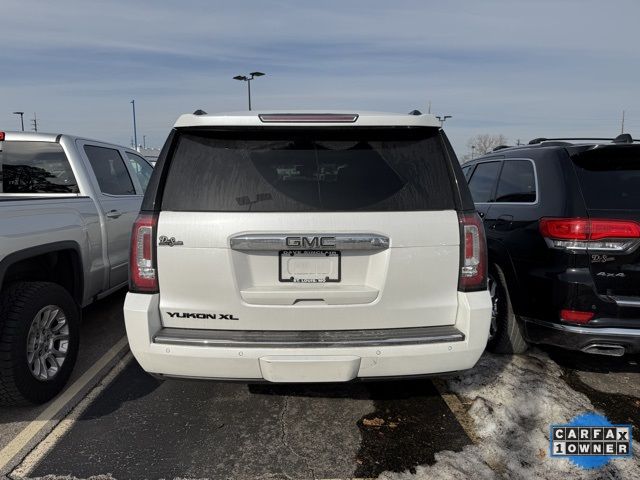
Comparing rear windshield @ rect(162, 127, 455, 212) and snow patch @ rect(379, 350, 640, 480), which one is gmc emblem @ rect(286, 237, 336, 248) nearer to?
rear windshield @ rect(162, 127, 455, 212)

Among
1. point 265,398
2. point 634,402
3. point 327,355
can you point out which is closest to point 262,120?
point 327,355

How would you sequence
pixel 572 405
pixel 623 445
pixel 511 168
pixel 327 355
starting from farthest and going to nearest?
1. pixel 511 168
2. pixel 572 405
3. pixel 623 445
4. pixel 327 355

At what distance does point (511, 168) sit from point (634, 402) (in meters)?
2.15

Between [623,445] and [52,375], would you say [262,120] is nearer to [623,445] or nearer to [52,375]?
[52,375]

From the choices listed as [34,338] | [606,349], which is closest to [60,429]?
[34,338]

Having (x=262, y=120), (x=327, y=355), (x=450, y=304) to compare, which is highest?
(x=262, y=120)

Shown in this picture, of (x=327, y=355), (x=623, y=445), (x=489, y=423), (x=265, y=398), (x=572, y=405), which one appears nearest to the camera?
(x=327, y=355)

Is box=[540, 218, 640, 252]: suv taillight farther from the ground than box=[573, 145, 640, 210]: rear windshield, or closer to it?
closer to it

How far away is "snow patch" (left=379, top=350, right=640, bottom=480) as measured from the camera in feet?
8.61

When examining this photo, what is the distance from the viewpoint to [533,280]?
11.9 feet

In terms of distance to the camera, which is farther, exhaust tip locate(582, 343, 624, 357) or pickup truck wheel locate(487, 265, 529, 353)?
pickup truck wheel locate(487, 265, 529, 353)

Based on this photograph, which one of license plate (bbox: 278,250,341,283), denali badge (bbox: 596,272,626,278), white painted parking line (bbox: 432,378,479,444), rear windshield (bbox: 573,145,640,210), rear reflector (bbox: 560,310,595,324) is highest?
rear windshield (bbox: 573,145,640,210)

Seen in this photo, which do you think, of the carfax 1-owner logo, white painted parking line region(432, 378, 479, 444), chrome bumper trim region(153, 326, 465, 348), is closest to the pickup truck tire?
chrome bumper trim region(153, 326, 465, 348)

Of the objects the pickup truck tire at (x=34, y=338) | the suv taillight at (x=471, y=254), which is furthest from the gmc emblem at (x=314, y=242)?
the pickup truck tire at (x=34, y=338)
